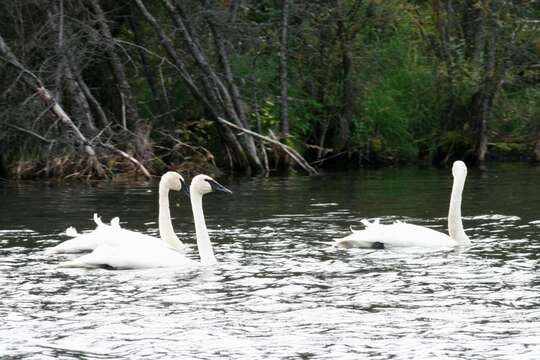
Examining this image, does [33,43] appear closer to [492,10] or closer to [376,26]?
[376,26]

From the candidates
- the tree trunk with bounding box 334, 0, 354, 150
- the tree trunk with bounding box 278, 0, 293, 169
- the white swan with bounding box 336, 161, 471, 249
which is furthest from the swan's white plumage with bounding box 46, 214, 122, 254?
the tree trunk with bounding box 334, 0, 354, 150

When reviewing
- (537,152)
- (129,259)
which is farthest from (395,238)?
(537,152)

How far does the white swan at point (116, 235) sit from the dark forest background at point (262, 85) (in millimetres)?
9722

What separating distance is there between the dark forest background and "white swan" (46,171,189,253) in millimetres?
9722

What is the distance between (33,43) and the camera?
24.7m

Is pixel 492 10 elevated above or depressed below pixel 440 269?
above

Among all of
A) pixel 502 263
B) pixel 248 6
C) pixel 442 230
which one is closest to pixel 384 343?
pixel 502 263

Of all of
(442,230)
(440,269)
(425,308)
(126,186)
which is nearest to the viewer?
(425,308)

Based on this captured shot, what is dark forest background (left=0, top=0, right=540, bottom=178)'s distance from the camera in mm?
24875

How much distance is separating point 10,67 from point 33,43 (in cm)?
78

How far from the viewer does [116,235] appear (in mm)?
13156

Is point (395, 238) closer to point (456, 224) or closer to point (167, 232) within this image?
point (456, 224)

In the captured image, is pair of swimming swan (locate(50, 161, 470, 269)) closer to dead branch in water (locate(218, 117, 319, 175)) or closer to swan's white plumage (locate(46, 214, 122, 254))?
swan's white plumage (locate(46, 214, 122, 254))

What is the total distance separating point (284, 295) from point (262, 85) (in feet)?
60.5
